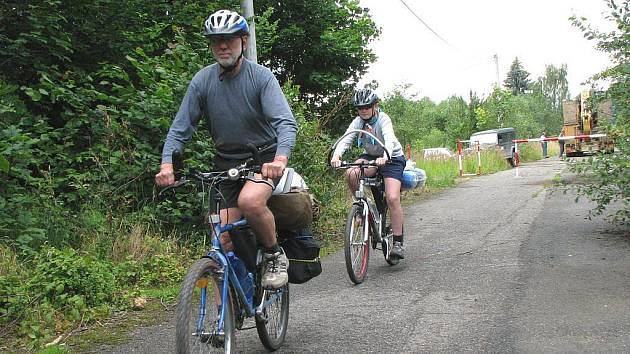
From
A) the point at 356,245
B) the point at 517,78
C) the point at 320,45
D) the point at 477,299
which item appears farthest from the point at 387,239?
the point at 517,78

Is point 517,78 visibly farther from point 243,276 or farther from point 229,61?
point 243,276

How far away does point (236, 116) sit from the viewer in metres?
3.97

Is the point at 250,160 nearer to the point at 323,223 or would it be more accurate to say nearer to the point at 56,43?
the point at 56,43

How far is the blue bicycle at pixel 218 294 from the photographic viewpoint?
3.22m

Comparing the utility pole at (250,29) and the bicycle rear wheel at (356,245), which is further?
the utility pole at (250,29)

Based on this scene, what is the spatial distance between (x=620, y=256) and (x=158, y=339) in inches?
200

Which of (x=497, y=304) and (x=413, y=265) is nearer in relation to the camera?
(x=497, y=304)

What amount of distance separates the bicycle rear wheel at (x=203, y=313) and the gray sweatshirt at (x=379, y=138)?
340 cm

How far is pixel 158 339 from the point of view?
15.6 feet

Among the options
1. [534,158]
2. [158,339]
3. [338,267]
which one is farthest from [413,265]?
[534,158]

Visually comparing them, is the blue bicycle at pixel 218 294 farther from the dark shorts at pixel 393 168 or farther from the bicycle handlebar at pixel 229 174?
the dark shorts at pixel 393 168

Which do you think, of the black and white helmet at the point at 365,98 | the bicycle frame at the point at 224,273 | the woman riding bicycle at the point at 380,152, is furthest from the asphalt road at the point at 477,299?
the black and white helmet at the point at 365,98

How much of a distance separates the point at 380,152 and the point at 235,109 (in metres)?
3.01

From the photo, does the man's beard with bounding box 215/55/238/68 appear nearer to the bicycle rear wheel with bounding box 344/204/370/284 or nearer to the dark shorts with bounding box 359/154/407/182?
the bicycle rear wheel with bounding box 344/204/370/284
